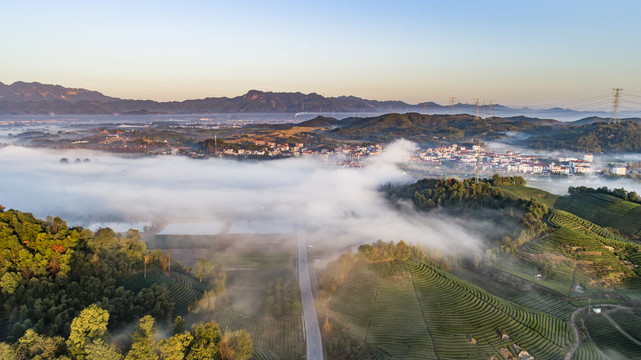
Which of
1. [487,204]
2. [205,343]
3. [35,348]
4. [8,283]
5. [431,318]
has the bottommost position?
[431,318]

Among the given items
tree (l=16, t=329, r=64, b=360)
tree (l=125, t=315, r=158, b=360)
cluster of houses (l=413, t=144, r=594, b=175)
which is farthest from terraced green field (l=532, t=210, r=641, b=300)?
tree (l=16, t=329, r=64, b=360)

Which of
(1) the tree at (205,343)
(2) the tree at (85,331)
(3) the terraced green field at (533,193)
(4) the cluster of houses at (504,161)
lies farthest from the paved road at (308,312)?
(4) the cluster of houses at (504,161)

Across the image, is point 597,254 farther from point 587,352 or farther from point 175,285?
point 175,285

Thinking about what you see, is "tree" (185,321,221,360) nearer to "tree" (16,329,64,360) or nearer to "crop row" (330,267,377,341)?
"tree" (16,329,64,360)

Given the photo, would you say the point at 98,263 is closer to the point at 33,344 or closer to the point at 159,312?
the point at 159,312

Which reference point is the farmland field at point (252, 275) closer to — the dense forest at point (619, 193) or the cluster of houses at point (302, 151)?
the dense forest at point (619, 193)

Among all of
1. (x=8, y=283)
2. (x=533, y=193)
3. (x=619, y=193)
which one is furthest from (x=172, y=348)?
(x=619, y=193)
